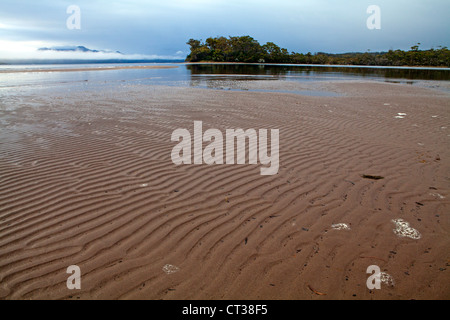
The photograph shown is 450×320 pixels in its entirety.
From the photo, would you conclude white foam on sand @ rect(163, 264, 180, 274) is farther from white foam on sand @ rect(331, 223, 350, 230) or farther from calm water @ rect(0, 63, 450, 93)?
calm water @ rect(0, 63, 450, 93)

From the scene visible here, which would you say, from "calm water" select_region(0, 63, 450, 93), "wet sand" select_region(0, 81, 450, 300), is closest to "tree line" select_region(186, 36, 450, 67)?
"calm water" select_region(0, 63, 450, 93)

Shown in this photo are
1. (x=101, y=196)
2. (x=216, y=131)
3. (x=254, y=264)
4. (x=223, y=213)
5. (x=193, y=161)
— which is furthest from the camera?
(x=216, y=131)

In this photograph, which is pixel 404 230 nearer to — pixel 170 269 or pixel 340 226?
pixel 340 226

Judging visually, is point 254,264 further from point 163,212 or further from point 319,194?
point 319,194

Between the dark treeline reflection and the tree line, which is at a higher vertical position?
the tree line

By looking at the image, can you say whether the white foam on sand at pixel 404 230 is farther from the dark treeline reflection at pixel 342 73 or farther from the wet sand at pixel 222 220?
the dark treeline reflection at pixel 342 73

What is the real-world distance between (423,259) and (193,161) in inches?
Result: 158

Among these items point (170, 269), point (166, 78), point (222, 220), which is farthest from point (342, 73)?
point (170, 269)

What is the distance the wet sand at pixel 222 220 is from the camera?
264 centimetres

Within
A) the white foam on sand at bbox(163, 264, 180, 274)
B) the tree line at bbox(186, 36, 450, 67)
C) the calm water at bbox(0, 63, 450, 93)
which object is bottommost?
the white foam on sand at bbox(163, 264, 180, 274)

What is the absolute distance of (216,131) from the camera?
7.95 meters

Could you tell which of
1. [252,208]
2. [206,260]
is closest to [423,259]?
[252,208]

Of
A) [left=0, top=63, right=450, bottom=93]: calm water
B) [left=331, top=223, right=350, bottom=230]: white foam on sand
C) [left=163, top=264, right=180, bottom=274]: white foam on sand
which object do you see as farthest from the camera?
[left=0, top=63, right=450, bottom=93]: calm water

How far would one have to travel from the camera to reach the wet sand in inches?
104
